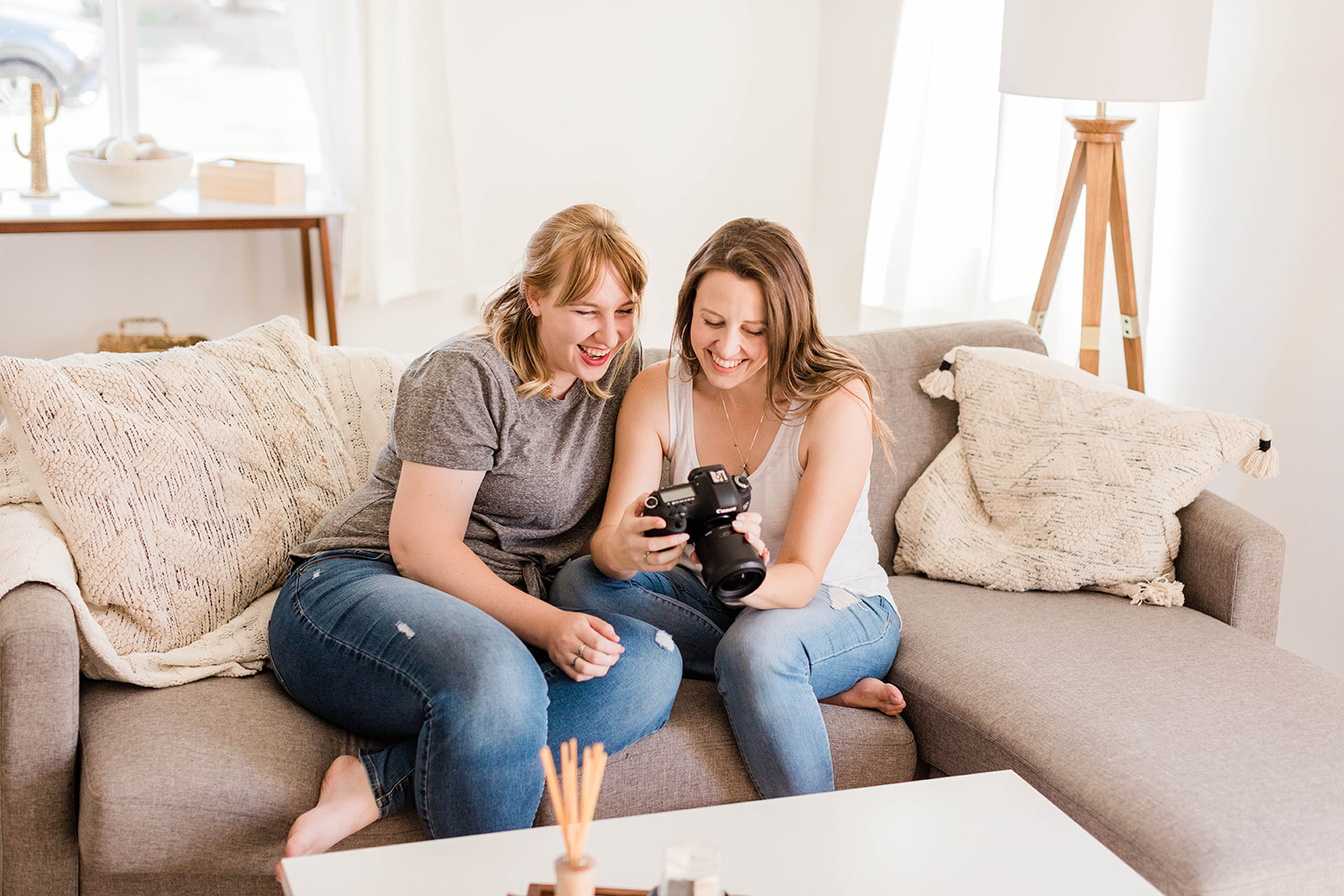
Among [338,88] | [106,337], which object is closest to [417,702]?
[106,337]

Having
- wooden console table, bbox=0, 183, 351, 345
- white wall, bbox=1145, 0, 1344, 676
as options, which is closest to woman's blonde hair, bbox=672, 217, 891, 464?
white wall, bbox=1145, 0, 1344, 676

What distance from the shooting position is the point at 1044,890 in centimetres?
110

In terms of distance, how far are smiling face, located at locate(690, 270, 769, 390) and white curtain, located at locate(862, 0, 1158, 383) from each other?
1.56m

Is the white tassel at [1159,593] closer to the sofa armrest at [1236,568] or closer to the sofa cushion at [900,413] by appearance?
the sofa armrest at [1236,568]

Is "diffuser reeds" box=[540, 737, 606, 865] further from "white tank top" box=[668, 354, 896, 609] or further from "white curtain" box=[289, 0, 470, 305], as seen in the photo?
"white curtain" box=[289, 0, 470, 305]

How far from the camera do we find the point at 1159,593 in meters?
1.89

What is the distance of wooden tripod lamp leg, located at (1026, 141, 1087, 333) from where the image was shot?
258 cm

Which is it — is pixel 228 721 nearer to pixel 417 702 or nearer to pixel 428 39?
pixel 417 702

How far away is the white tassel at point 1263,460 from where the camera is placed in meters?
1.89

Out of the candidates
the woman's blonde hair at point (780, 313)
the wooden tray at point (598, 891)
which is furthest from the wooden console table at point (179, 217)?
the wooden tray at point (598, 891)

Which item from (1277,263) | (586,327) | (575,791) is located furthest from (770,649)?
(1277,263)

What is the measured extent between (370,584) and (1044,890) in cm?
86

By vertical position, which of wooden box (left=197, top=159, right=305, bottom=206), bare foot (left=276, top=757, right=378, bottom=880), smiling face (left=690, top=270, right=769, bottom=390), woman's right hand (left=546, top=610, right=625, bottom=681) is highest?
wooden box (left=197, top=159, right=305, bottom=206)

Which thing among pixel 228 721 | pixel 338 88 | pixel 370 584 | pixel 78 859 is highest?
pixel 338 88
